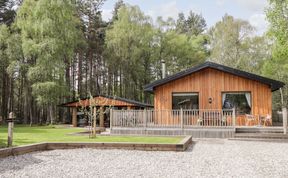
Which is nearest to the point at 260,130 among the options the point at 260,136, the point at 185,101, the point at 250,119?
the point at 260,136

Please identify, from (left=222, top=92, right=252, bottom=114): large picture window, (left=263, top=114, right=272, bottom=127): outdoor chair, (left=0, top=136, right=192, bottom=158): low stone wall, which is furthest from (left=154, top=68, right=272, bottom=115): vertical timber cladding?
(left=0, top=136, right=192, bottom=158): low stone wall

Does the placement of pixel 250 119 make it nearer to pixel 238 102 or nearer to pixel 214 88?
pixel 238 102

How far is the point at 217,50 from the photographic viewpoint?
34594mm

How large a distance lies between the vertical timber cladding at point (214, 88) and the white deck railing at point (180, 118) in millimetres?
1253

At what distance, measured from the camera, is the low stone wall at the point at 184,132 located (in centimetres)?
1480

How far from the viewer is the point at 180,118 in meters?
16.3

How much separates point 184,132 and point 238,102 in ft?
13.1

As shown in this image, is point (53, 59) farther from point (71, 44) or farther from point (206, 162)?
point (206, 162)

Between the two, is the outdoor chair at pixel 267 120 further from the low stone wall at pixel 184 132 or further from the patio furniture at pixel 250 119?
the low stone wall at pixel 184 132

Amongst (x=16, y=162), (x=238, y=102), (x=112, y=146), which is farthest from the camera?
(x=238, y=102)

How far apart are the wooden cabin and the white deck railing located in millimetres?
505

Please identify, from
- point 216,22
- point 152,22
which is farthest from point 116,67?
point 216,22

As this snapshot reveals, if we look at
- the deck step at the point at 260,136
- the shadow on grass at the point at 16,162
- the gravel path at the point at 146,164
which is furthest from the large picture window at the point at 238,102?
the shadow on grass at the point at 16,162

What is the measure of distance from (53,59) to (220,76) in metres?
15.7
